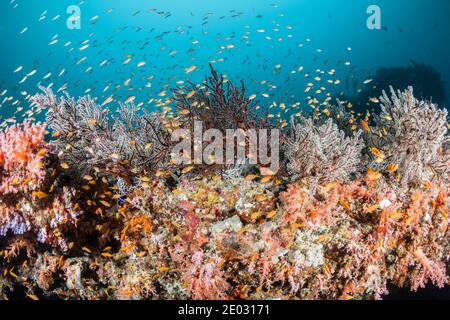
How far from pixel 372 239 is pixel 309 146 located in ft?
5.62

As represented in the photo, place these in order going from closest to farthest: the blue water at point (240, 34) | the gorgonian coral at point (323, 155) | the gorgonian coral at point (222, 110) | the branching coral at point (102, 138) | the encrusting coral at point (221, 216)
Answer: the encrusting coral at point (221, 216)
the gorgonian coral at point (323, 155)
the branching coral at point (102, 138)
the gorgonian coral at point (222, 110)
the blue water at point (240, 34)

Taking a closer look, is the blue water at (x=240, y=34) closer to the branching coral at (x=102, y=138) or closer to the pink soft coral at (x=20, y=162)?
the branching coral at (x=102, y=138)

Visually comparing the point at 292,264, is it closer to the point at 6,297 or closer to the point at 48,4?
the point at 6,297

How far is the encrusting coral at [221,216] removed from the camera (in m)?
4.12

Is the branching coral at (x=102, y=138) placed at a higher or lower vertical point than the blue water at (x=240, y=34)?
lower

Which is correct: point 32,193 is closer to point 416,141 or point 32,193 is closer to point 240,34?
point 416,141

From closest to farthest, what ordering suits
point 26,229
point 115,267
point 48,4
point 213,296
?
1. point 213,296
2. point 26,229
3. point 115,267
4. point 48,4

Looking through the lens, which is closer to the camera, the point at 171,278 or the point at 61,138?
the point at 171,278

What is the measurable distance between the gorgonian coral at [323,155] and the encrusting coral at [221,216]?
2cm

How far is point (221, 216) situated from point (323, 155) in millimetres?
1934

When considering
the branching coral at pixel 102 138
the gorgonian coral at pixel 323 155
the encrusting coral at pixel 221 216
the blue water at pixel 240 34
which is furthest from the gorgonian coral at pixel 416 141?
the blue water at pixel 240 34

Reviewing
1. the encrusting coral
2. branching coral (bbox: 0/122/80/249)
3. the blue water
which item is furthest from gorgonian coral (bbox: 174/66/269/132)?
the blue water

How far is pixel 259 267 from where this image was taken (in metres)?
4.09
